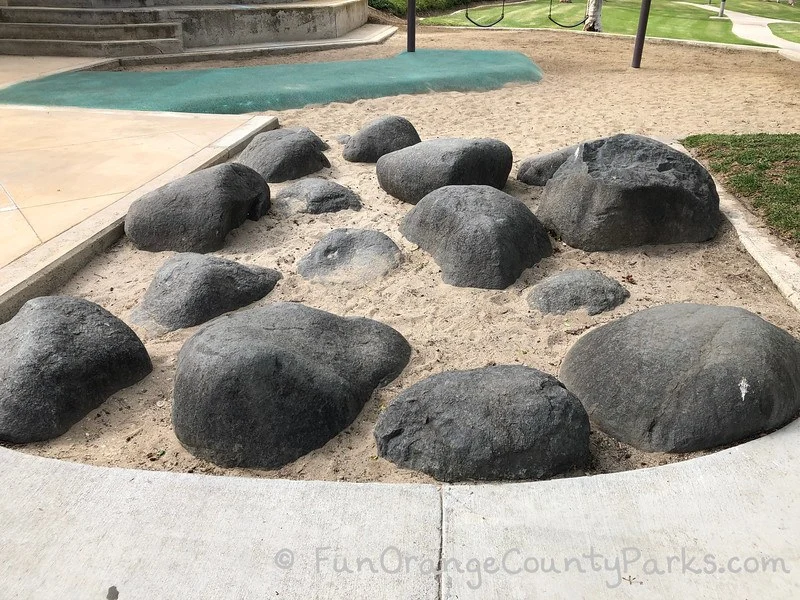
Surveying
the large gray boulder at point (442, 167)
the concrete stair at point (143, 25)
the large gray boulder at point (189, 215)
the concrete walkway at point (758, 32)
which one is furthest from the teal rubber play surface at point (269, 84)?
the concrete walkway at point (758, 32)

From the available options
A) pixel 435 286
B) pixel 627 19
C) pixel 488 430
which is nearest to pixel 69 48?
pixel 435 286

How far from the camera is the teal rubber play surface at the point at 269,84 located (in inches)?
336

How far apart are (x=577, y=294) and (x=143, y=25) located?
1124cm

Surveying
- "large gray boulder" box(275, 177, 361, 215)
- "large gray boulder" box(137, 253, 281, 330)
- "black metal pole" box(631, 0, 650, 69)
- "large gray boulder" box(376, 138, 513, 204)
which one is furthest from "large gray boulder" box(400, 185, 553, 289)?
"black metal pole" box(631, 0, 650, 69)

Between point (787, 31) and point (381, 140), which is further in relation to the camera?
point (787, 31)

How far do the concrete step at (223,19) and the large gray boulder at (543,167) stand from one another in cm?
955

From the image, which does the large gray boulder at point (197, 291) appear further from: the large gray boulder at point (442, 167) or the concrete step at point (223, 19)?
the concrete step at point (223, 19)

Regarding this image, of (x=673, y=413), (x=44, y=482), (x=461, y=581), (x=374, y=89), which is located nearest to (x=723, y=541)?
(x=673, y=413)

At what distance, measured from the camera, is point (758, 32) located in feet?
57.6

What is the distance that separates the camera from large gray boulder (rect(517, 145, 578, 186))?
565cm

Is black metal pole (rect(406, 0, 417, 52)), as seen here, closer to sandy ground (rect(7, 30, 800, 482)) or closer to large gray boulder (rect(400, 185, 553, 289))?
sandy ground (rect(7, 30, 800, 482))

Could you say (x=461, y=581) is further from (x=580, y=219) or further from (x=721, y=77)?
(x=721, y=77)

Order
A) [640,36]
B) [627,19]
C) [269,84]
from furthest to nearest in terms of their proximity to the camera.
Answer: [627,19] → [640,36] → [269,84]

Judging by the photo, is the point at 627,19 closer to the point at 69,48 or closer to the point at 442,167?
the point at 69,48
